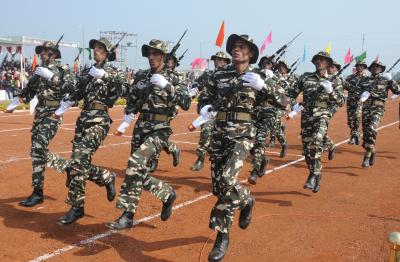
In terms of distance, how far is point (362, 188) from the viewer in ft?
28.1

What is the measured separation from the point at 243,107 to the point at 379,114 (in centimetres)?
703

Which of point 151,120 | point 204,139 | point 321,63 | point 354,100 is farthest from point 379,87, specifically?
point 151,120

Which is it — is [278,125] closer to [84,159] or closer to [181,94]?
[181,94]

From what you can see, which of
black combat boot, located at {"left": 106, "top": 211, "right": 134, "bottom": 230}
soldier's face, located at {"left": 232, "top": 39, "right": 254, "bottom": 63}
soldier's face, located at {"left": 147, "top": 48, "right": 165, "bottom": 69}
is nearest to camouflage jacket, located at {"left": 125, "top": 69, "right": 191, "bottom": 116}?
soldier's face, located at {"left": 147, "top": 48, "right": 165, "bottom": 69}

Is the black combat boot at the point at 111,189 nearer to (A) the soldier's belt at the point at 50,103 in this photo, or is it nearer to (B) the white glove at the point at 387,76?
(A) the soldier's belt at the point at 50,103

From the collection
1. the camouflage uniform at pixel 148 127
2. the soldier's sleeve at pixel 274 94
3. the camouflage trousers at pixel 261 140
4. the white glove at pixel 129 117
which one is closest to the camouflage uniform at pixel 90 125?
the white glove at pixel 129 117

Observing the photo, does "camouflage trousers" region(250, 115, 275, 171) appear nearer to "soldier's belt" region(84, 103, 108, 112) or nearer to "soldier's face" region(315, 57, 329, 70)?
"soldier's face" region(315, 57, 329, 70)

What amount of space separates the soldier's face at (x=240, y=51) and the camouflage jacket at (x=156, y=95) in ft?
3.18

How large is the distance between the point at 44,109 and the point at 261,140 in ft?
13.8

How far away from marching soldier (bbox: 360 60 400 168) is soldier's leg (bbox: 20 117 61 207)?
23.8 feet

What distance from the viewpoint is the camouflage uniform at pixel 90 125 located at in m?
5.80

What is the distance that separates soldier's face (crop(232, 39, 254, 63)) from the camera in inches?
205

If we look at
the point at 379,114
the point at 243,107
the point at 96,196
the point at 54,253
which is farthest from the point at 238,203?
the point at 379,114

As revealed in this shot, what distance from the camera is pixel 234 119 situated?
517cm
